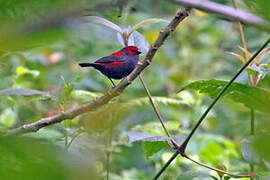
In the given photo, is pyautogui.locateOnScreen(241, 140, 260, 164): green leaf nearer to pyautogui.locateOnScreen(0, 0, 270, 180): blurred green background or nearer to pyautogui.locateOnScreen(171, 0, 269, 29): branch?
pyautogui.locateOnScreen(0, 0, 270, 180): blurred green background

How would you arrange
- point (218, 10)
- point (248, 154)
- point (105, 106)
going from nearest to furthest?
point (218, 10) < point (248, 154) < point (105, 106)

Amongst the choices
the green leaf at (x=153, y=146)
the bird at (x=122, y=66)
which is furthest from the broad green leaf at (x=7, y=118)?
the green leaf at (x=153, y=146)

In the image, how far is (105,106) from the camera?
4.70 ft

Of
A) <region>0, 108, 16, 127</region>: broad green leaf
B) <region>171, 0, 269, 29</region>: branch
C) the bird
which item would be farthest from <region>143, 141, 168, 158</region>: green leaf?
<region>171, 0, 269, 29</region>: branch

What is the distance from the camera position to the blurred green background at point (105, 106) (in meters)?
0.28

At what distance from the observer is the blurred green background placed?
279mm

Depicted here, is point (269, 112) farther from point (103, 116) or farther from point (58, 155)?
point (103, 116)

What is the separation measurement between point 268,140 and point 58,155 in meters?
0.19

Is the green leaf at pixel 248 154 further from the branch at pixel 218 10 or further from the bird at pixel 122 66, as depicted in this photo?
the branch at pixel 218 10

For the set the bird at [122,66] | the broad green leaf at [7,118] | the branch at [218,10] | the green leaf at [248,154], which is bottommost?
the broad green leaf at [7,118]

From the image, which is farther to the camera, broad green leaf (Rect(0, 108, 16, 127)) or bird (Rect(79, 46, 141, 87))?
broad green leaf (Rect(0, 108, 16, 127))

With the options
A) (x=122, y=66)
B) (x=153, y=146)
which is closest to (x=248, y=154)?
(x=153, y=146)

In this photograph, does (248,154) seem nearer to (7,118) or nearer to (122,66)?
(122,66)

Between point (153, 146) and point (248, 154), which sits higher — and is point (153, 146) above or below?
below
